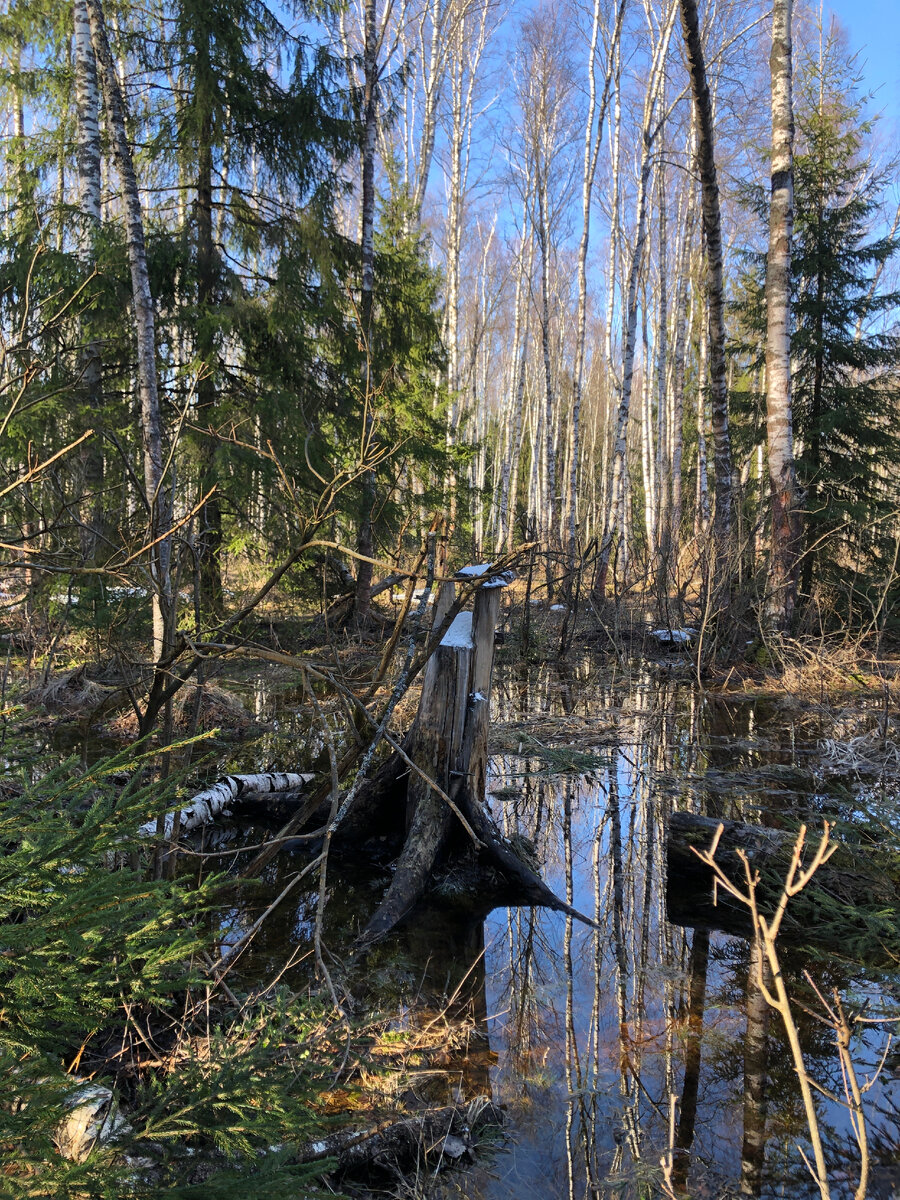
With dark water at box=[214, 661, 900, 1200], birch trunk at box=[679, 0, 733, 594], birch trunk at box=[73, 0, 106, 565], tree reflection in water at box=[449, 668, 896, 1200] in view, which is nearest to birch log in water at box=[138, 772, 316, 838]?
dark water at box=[214, 661, 900, 1200]

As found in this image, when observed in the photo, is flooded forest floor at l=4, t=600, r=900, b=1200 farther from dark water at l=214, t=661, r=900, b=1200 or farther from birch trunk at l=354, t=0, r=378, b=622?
birch trunk at l=354, t=0, r=378, b=622

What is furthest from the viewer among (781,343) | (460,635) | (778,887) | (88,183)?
(88,183)

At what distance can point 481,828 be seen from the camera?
12.8ft

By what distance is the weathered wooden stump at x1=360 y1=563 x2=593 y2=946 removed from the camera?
3.79m

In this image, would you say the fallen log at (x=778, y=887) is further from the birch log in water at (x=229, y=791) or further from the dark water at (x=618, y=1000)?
the birch log in water at (x=229, y=791)

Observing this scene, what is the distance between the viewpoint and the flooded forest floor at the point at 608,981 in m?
2.15

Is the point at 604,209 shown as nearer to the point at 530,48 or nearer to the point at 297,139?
→ the point at 530,48

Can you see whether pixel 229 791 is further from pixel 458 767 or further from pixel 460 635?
pixel 460 635

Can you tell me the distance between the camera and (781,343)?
26.4 feet

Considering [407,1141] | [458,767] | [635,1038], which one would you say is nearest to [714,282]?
[458,767]

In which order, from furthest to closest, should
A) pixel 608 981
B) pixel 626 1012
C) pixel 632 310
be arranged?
pixel 632 310
pixel 608 981
pixel 626 1012

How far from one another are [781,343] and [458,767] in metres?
6.33

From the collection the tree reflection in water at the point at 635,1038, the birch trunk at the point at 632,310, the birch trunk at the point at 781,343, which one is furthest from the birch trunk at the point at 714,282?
the birch trunk at the point at 632,310

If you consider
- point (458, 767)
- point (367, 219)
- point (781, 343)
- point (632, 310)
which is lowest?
point (458, 767)
